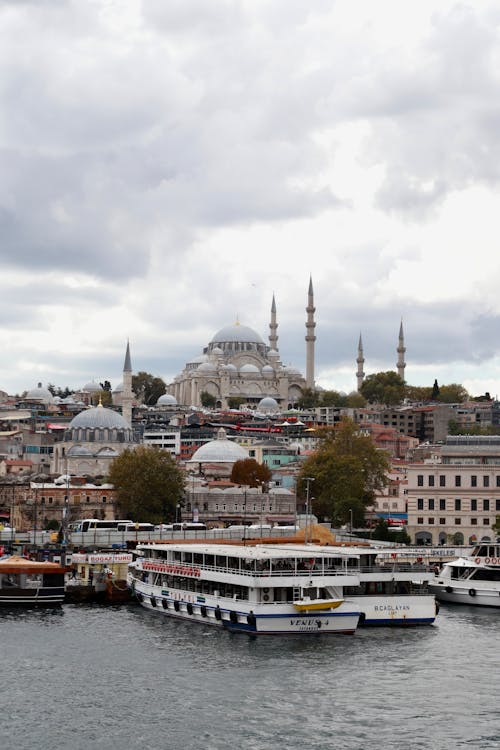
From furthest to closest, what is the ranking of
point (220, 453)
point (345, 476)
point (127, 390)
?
point (127, 390) → point (220, 453) → point (345, 476)

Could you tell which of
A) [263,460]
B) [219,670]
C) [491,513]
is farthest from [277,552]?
[263,460]

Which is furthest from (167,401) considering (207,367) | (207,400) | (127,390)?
(127,390)

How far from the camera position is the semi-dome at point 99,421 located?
126625 mm

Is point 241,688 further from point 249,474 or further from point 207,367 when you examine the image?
point 207,367

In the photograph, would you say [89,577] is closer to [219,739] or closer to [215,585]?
[215,585]

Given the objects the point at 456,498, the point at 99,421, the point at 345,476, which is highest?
the point at 99,421

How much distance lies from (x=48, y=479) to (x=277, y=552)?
56.4 metres

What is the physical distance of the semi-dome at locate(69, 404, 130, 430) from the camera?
126625 mm

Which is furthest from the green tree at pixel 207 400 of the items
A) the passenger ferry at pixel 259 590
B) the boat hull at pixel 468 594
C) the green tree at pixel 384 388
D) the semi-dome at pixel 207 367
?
the passenger ferry at pixel 259 590

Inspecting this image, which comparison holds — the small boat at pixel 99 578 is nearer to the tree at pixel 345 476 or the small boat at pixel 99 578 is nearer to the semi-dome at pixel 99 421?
the tree at pixel 345 476

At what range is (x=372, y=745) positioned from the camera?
111 feet

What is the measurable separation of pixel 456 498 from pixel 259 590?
1459 inches

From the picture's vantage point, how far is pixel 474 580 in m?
59.3

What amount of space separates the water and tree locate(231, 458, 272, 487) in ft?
192
